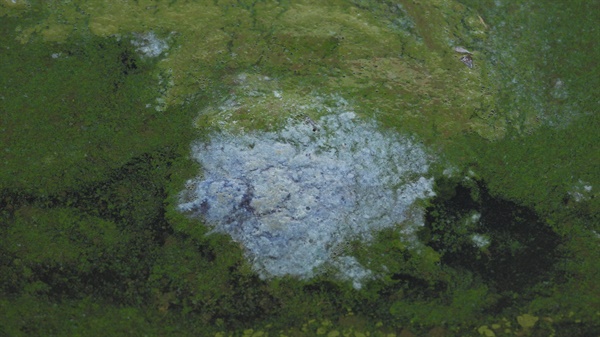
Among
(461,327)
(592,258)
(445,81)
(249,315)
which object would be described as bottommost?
(249,315)

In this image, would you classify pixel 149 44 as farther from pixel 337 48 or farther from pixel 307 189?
pixel 307 189

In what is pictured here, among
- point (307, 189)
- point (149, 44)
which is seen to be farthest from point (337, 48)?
point (149, 44)

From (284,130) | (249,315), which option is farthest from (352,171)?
(249,315)

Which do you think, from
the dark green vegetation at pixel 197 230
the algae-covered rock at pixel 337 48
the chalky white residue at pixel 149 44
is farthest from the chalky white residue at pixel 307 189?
the chalky white residue at pixel 149 44

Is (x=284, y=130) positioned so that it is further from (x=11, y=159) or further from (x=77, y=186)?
(x=11, y=159)

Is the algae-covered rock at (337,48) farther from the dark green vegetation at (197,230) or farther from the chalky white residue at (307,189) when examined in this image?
the chalky white residue at (307,189)
